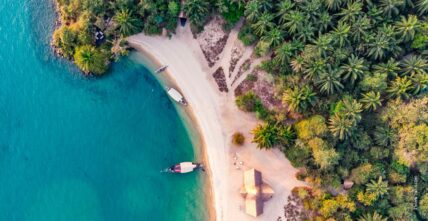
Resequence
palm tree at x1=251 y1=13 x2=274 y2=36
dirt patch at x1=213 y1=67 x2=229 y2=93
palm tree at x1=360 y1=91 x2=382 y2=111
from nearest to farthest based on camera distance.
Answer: palm tree at x1=360 y1=91 x2=382 y2=111
palm tree at x1=251 y1=13 x2=274 y2=36
dirt patch at x1=213 y1=67 x2=229 y2=93

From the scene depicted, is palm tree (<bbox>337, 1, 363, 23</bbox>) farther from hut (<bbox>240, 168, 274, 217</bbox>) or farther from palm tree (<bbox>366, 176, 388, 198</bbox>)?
hut (<bbox>240, 168, 274, 217</bbox>)

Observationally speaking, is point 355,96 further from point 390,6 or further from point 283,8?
point 283,8

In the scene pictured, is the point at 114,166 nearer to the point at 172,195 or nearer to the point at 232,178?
the point at 172,195

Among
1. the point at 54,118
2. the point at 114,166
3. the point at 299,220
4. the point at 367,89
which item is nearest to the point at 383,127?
the point at 367,89

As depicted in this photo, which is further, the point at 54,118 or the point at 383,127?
the point at 54,118

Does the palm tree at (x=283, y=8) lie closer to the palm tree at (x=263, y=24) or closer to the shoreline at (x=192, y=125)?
the palm tree at (x=263, y=24)

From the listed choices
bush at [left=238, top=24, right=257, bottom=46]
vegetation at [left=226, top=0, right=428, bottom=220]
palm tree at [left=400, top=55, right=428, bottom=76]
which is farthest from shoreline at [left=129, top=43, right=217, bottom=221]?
palm tree at [left=400, top=55, right=428, bottom=76]

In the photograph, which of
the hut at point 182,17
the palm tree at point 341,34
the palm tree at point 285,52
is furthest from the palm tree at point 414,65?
the hut at point 182,17
